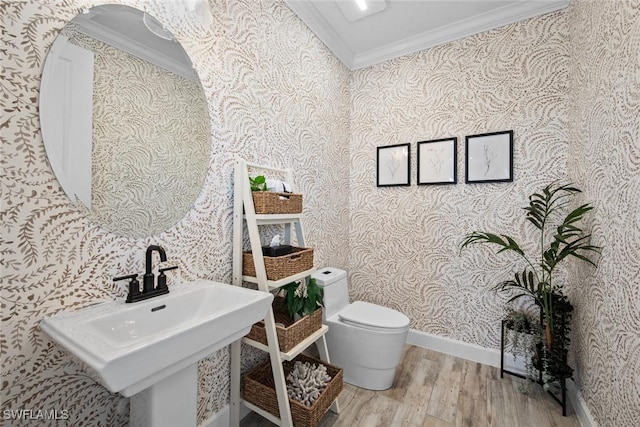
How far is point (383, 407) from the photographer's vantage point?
1646 mm

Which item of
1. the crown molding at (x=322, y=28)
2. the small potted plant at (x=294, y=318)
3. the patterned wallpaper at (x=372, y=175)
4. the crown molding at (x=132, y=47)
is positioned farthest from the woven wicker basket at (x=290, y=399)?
the crown molding at (x=322, y=28)

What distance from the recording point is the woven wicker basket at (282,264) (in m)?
1.37

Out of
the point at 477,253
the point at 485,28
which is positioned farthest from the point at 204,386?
the point at 485,28

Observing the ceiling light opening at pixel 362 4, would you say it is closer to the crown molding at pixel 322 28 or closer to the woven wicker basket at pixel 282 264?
the crown molding at pixel 322 28

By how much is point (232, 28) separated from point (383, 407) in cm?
244

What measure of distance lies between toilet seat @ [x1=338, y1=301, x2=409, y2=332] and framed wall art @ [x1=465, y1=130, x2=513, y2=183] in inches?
49.9

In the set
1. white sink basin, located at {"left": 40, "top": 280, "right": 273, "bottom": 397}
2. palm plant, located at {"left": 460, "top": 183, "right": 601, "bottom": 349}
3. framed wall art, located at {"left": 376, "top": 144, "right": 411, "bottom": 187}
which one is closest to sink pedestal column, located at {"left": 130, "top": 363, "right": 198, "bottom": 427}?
white sink basin, located at {"left": 40, "top": 280, "right": 273, "bottom": 397}

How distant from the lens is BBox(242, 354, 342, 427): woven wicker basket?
52.0 inches

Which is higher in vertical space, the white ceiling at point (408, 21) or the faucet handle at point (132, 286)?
the white ceiling at point (408, 21)

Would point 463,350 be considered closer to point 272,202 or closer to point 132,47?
point 272,202

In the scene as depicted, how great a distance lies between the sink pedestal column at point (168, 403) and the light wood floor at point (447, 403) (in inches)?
29.0

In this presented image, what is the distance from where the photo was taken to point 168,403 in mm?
898

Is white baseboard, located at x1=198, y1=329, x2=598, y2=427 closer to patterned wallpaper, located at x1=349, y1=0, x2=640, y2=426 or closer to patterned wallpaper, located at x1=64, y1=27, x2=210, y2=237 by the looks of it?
patterned wallpaper, located at x1=349, y1=0, x2=640, y2=426

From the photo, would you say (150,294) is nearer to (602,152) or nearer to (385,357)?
(385,357)
